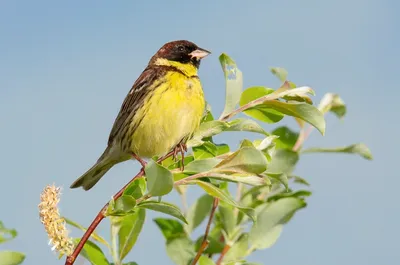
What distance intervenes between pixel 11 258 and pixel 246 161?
2.25 feet

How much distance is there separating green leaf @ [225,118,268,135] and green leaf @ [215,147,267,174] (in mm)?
385

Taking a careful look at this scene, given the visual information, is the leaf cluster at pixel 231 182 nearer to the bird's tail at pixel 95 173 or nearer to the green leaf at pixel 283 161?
the green leaf at pixel 283 161

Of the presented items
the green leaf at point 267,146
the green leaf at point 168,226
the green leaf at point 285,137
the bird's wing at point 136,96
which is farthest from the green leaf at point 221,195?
the bird's wing at point 136,96

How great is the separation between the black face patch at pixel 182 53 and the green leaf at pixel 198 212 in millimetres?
1400

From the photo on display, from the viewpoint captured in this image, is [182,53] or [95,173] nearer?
[95,173]

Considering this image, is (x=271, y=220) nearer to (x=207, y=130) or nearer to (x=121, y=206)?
(x=207, y=130)

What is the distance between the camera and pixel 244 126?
245 centimetres

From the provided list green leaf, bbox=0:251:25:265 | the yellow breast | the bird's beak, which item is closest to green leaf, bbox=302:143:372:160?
the yellow breast

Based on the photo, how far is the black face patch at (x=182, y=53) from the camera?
14.4ft

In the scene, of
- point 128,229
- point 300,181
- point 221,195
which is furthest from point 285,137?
point 221,195

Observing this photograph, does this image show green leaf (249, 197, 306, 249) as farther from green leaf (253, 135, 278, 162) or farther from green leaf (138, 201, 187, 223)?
green leaf (138, 201, 187, 223)

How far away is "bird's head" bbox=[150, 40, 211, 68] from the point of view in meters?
4.38

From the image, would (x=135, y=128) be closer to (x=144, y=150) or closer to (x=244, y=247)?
(x=144, y=150)

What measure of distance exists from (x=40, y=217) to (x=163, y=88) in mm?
2290
